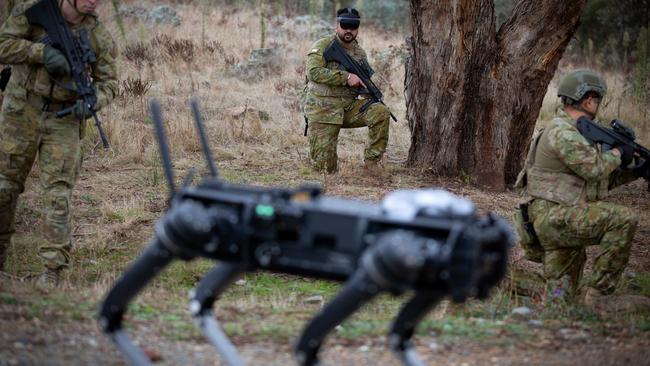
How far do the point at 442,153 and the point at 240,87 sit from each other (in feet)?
17.6

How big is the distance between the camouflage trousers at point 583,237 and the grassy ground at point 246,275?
1.07 feet

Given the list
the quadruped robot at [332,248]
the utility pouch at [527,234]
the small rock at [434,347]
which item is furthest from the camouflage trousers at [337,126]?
the quadruped robot at [332,248]

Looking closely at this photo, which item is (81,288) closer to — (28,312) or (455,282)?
(28,312)

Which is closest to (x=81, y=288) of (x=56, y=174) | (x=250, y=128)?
(x=56, y=174)

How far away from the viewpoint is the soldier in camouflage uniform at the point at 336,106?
1005cm

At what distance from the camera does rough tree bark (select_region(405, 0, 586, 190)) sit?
31.8ft

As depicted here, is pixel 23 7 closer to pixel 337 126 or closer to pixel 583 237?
pixel 583 237

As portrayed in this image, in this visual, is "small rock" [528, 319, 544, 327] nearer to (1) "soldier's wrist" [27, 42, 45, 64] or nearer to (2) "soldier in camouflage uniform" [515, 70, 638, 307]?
(2) "soldier in camouflage uniform" [515, 70, 638, 307]

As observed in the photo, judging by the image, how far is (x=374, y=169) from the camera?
34.1ft

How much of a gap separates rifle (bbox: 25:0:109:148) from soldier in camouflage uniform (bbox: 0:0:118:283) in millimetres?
58

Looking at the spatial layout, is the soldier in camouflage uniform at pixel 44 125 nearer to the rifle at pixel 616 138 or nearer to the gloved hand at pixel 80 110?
the gloved hand at pixel 80 110

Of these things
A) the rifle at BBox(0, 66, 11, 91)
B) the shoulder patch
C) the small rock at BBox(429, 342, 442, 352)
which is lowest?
the small rock at BBox(429, 342, 442, 352)

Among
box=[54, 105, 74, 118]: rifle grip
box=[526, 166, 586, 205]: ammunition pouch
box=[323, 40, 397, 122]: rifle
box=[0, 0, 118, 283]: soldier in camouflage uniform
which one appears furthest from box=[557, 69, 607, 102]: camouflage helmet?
box=[323, 40, 397, 122]: rifle

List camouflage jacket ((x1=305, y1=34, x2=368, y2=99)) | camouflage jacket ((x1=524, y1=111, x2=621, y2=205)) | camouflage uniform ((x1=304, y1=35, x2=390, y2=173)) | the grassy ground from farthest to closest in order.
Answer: camouflage uniform ((x1=304, y1=35, x2=390, y2=173))
camouflage jacket ((x1=305, y1=34, x2=368, y2=99))
camouflage jacket ((x1=524, y1=111, x2=621, y2=205))
the grassy ground
